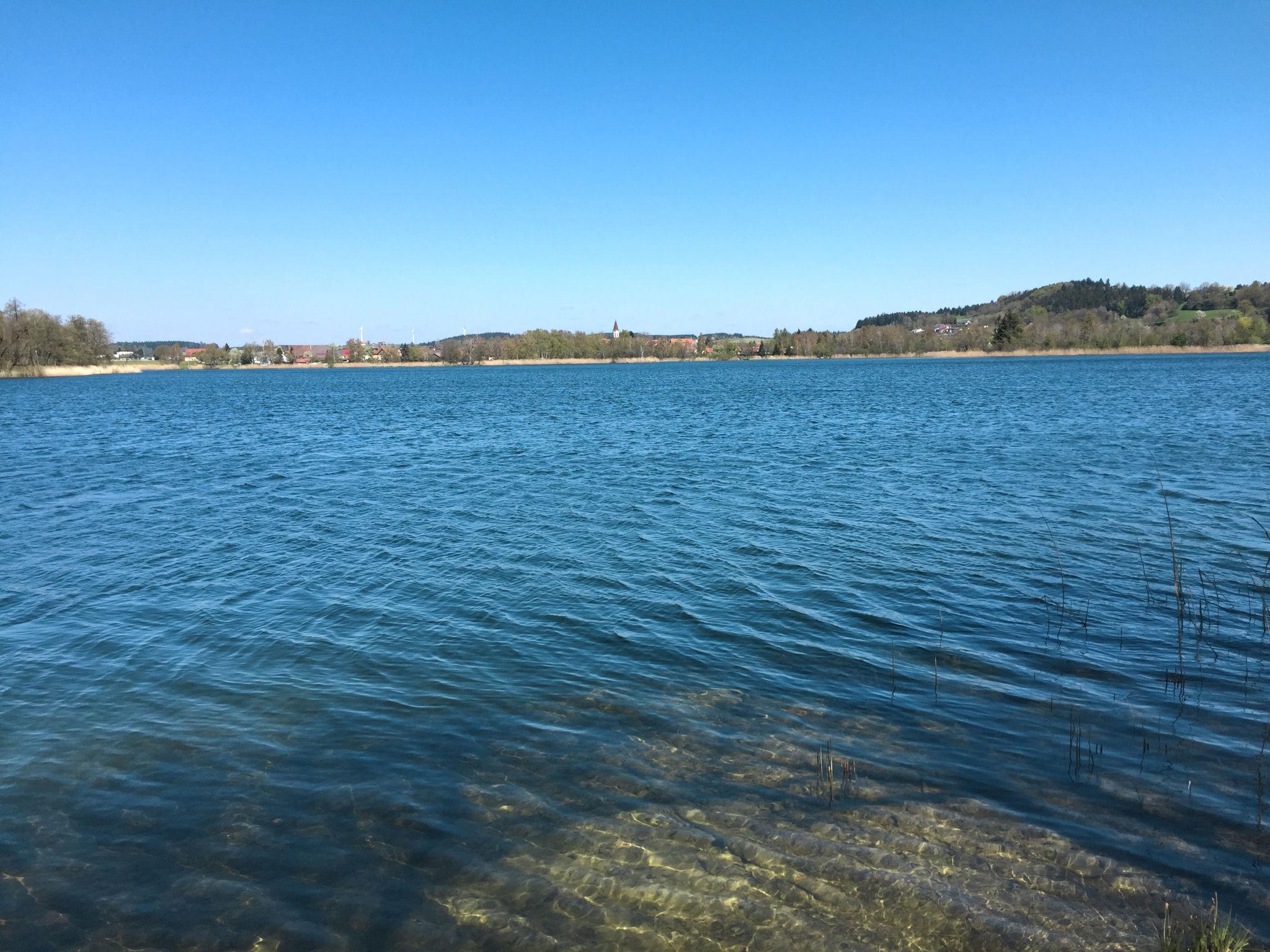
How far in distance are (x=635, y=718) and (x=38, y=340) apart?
158 m

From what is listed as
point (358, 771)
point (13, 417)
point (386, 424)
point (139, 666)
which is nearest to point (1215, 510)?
point (358, 771)

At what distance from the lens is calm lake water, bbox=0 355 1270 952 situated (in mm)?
6152

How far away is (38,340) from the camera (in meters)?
128

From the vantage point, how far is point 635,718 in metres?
9.44

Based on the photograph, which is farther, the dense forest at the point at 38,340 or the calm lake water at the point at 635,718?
the dense forest at the point at 38,340

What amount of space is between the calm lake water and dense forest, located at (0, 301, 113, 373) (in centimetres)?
13093

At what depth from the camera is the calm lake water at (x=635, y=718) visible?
242 inches

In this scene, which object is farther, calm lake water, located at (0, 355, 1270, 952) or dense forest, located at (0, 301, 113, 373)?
dense forest, located at (0, 301, 113, 373)

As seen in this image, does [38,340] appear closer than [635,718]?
No

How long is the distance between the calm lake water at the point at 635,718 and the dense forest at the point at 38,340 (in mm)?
130934

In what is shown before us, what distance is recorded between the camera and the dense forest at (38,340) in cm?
12294

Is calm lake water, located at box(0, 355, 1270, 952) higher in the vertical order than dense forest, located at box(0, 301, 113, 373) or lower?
lower

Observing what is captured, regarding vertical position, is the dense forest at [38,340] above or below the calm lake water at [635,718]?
above

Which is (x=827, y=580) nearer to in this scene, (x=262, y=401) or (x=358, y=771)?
(x=358, y=771)
